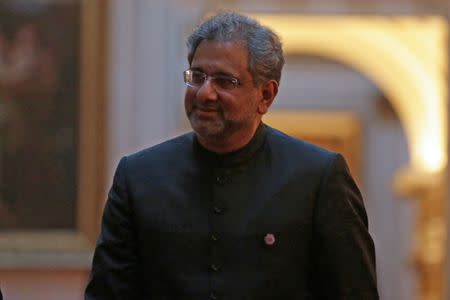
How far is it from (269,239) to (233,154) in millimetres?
284

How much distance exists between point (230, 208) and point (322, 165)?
300 mm

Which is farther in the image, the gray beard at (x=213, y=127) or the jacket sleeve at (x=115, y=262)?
the jacket sleeve at (x=115, y=262)

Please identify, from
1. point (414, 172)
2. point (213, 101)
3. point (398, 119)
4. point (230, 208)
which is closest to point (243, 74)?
point (213, 101)

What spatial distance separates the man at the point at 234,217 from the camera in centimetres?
449

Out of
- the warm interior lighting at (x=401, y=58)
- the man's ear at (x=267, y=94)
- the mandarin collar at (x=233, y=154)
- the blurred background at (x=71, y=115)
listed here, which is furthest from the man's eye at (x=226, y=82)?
the warm interior lighting at (x=401, y=58)

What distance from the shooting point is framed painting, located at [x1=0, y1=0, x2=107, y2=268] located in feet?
42.4

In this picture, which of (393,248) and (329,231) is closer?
(329,231)

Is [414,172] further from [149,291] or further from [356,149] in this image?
[149,291]

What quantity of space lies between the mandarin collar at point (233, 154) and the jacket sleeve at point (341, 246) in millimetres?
233

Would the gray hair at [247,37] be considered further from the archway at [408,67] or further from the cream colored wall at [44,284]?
the archway at [408,67]

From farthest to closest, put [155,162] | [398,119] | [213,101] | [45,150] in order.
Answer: [398,119]
[45,150]
[155,162]
[213,101]

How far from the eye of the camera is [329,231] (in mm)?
4562

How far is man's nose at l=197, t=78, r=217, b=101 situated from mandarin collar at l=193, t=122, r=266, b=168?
287 mm

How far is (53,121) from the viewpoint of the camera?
512 inches
